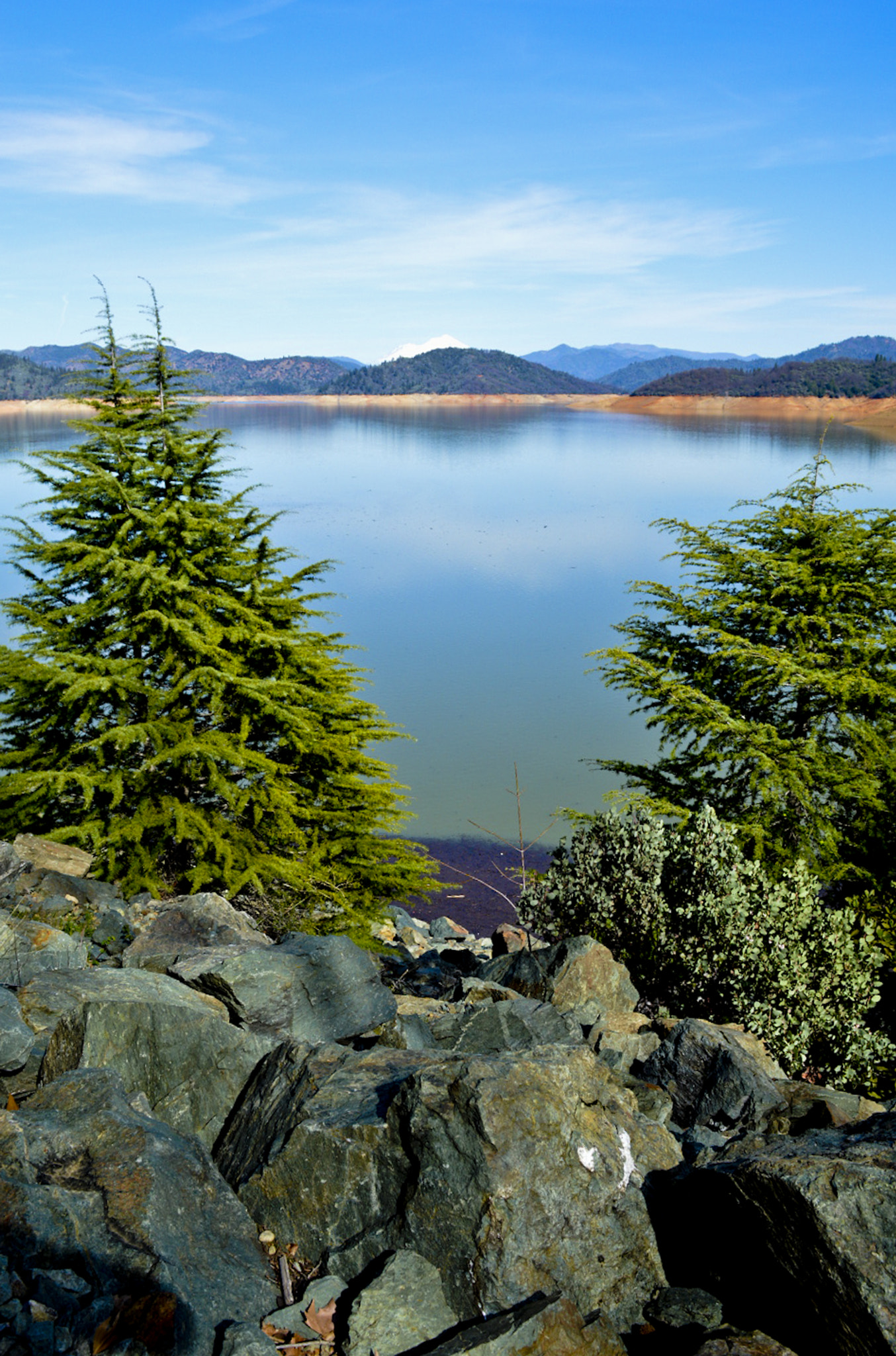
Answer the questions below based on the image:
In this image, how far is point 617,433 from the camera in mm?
146250

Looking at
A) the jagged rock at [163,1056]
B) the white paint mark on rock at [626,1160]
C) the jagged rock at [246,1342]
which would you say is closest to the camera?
the jagged rock at [246,1342]

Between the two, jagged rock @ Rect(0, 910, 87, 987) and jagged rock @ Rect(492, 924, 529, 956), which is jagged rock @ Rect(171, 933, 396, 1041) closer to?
jagged rock @ Rect(0, 910, 87, 987)

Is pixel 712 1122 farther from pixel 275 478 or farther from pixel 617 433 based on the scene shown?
pixel 617 433

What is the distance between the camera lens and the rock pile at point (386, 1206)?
4.12 meters

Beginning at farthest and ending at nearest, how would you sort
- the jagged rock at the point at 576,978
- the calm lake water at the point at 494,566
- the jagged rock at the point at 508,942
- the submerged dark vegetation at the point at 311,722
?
the calm lake water at the point at 494,566 → the jagged rock at the point at 508,942 → the submerged dark vegetation at the point at 311,722 → the jagged rock at the point at 576,978

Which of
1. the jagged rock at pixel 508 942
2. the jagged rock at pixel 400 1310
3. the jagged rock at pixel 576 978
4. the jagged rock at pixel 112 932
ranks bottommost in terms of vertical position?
the jagged rock at pixel 508 942

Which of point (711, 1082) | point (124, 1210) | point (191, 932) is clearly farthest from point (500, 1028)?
point (191, 932)

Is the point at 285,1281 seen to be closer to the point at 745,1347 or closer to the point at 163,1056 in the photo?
the point at 163,1056

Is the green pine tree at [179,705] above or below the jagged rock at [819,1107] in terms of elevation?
above

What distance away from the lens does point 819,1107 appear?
24.3 ft

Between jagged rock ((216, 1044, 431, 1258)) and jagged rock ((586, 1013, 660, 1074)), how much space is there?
3234 mm

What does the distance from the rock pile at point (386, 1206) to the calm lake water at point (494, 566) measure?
38.2 ft

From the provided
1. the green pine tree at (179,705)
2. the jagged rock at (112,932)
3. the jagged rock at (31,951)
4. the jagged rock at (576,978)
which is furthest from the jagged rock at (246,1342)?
the green pine tree at (179,705)

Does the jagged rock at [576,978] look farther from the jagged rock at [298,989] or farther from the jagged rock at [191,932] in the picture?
the jagged rock at [191,932]
